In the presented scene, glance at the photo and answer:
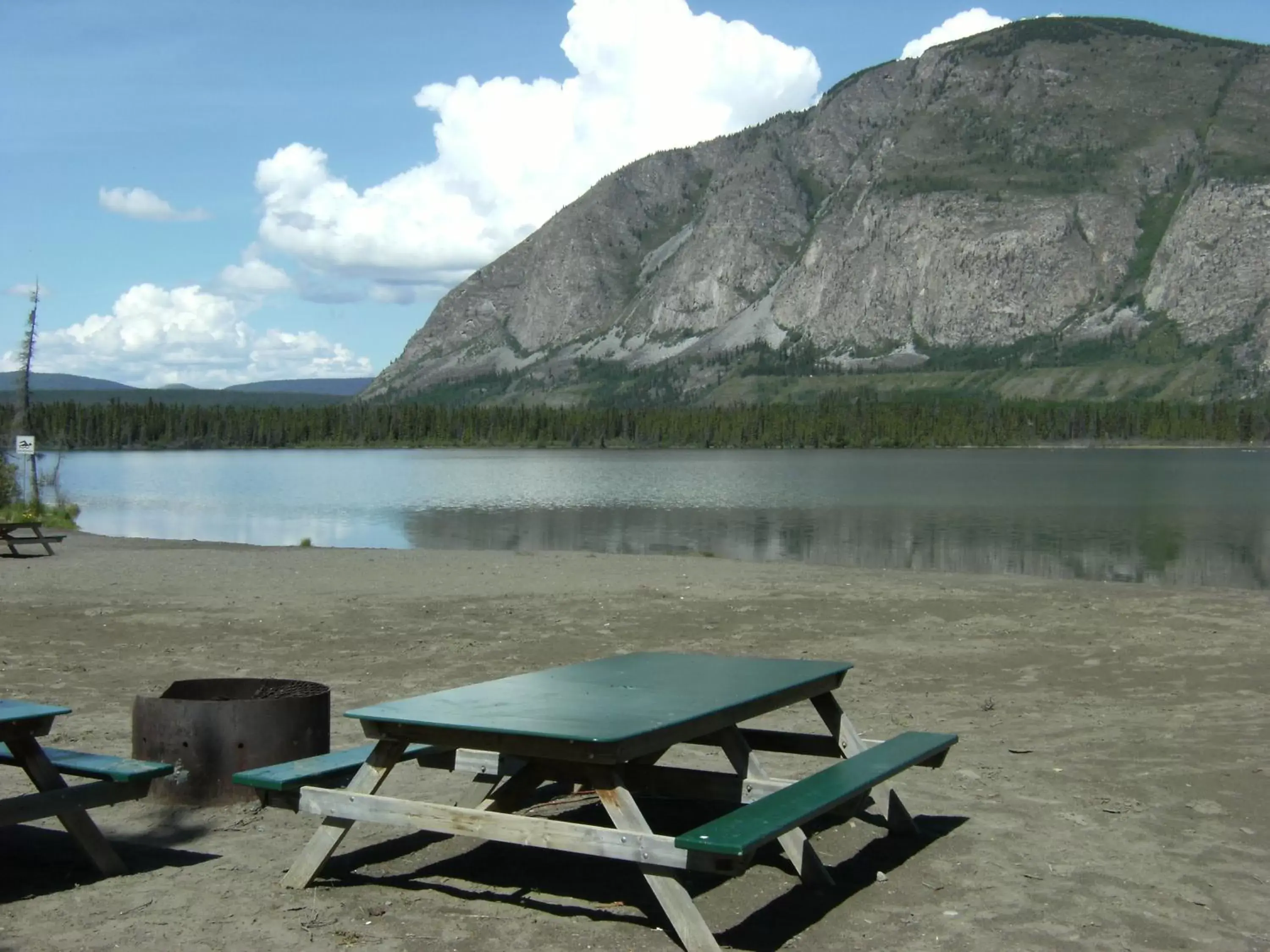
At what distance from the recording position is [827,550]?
122 feet

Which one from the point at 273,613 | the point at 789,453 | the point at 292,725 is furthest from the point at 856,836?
the point at 789,453

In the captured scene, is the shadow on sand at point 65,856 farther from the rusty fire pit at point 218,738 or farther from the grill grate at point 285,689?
the grill grate at point 285,689

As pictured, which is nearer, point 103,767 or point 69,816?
point 69,816

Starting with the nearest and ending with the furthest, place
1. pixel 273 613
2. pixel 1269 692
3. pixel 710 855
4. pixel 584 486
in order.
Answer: pixel 710 855 < pixel 1269 692 < pixel 273 613 < pixel 584 486

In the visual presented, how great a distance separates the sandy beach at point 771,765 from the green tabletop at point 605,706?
35.1 inches

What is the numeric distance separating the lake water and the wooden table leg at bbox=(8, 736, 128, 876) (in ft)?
84.2

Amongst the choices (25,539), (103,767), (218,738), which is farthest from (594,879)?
(25,539)

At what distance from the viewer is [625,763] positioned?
6930mm

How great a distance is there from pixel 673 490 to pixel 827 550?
40.0 m

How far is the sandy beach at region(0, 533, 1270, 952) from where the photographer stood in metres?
6.27

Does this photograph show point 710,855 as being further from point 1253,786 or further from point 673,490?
point 673,490

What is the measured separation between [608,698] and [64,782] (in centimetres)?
278

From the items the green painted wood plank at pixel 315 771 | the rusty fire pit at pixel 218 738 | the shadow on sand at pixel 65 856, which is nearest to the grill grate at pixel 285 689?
the rusty fire pit at pixel 218 738

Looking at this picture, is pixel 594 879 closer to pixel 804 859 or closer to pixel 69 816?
pixel 804 859
